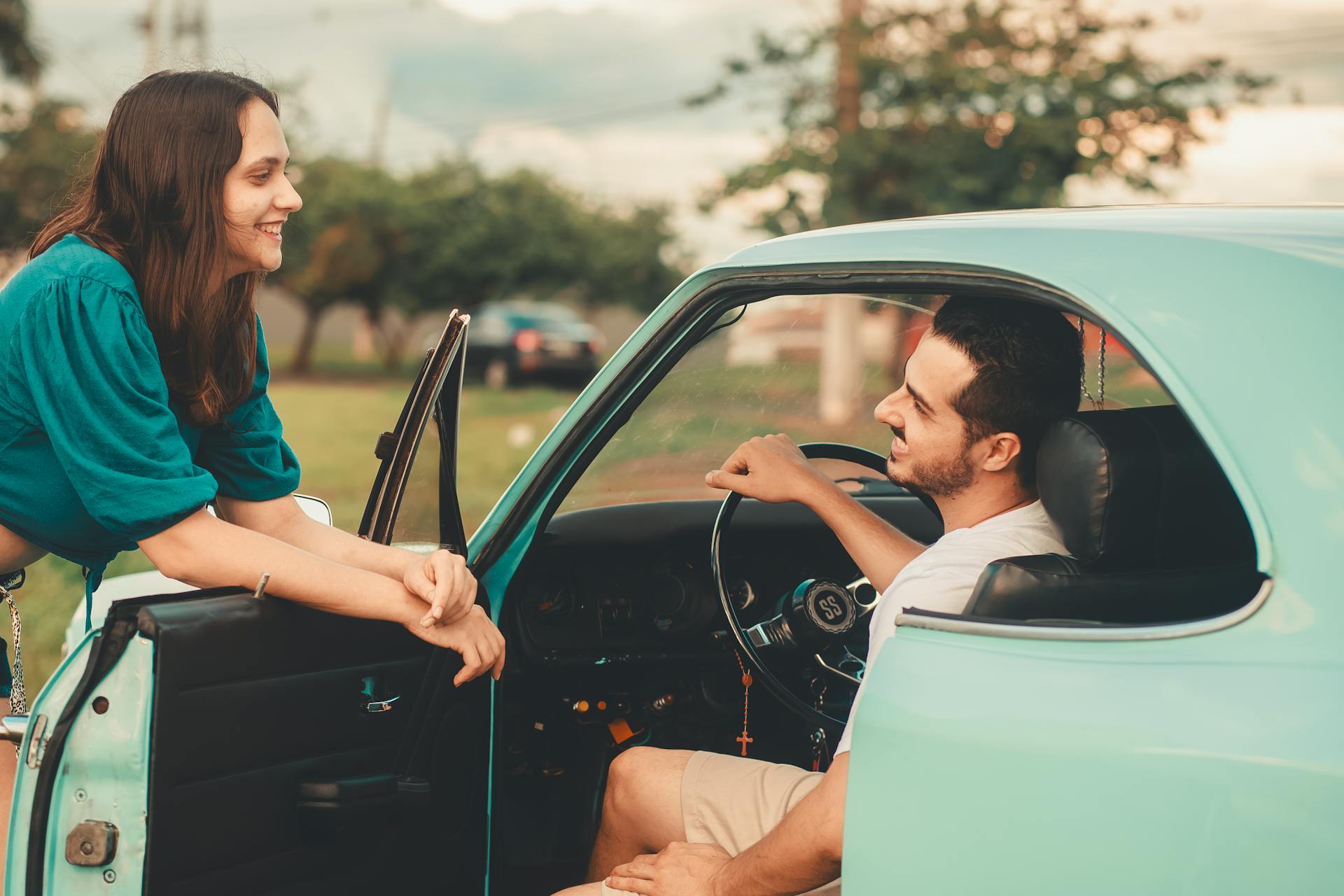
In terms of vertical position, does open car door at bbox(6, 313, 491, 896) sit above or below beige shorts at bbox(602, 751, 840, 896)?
above

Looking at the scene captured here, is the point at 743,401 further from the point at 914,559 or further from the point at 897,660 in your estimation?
the point at 897,660

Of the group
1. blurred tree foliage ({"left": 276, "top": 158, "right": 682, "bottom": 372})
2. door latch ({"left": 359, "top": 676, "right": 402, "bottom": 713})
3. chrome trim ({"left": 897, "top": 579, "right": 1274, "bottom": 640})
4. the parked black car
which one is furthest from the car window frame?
blurred tree foliage ({"left": 276, "top": 158, "right": 682, "bottom": 372})

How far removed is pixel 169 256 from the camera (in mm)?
2025

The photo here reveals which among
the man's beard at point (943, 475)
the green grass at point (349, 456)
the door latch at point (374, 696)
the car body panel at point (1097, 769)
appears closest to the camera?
the car body panel at point (1097, 769)

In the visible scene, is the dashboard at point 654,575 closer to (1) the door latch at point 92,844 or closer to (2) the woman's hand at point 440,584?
(2) the woman's hand at point 440,584

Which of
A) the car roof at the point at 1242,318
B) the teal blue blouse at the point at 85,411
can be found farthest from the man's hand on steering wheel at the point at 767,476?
the teal blue blouse at the point at 85,411

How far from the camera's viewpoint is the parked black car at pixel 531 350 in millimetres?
24031

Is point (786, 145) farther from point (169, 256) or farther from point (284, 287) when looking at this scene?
point (284, 287)

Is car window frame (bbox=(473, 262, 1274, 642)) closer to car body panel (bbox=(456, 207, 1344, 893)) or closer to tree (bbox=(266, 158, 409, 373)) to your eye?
car body panel (bbox=(456, 207, 1344, 893))

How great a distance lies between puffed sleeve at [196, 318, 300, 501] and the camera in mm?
2309

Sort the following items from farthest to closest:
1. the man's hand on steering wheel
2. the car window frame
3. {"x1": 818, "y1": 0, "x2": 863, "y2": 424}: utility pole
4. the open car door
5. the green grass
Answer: the green grass
{"x1": 818, "y1": 0, "x2": 863, "y2": 424}: utility pole
the man's hand on steering wheel
the open car door
the car window frame

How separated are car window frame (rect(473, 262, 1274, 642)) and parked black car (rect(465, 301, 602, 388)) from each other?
2166 centimetres

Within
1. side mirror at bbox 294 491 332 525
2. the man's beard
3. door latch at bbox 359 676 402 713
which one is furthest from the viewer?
side mirror at bbox 294 491 332 525

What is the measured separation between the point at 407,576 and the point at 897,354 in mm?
1198
